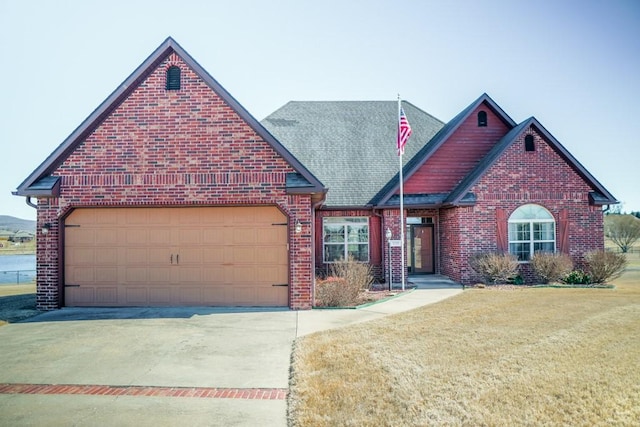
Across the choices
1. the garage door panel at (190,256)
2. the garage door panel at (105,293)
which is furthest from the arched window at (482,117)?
the garage door panel at (105,293)

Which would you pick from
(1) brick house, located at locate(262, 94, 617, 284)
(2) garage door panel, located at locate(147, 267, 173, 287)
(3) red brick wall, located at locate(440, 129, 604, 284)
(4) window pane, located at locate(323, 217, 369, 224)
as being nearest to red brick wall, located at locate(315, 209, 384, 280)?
(1) brick house, located at locate(262, 94, 617, 284)

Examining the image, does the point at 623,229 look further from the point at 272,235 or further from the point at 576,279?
the point at 272,235

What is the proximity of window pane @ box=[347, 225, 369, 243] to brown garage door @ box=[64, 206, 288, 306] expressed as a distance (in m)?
6.67

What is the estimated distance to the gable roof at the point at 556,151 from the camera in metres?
16.1

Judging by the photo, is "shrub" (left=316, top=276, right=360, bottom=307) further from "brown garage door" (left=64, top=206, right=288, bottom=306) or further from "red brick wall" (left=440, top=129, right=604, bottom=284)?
"red brick wall" (left=440, top=129, right=604, bottom=284)

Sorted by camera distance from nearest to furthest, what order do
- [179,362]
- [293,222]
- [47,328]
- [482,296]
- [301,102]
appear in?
[179,362], [47,328], [293,222], [482,296], [301,102]

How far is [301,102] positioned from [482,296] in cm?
1459

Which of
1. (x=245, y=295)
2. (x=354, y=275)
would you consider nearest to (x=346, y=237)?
(x=354, y=275)

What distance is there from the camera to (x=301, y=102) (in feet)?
78.2

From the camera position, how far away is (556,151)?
16.6 meters

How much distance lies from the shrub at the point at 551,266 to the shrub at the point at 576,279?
0.14 m

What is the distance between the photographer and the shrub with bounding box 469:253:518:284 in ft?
50.7

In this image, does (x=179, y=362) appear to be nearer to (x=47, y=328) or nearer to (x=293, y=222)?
(x=47, y=328)

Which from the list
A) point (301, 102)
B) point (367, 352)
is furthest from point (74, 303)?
point (301, 102)
